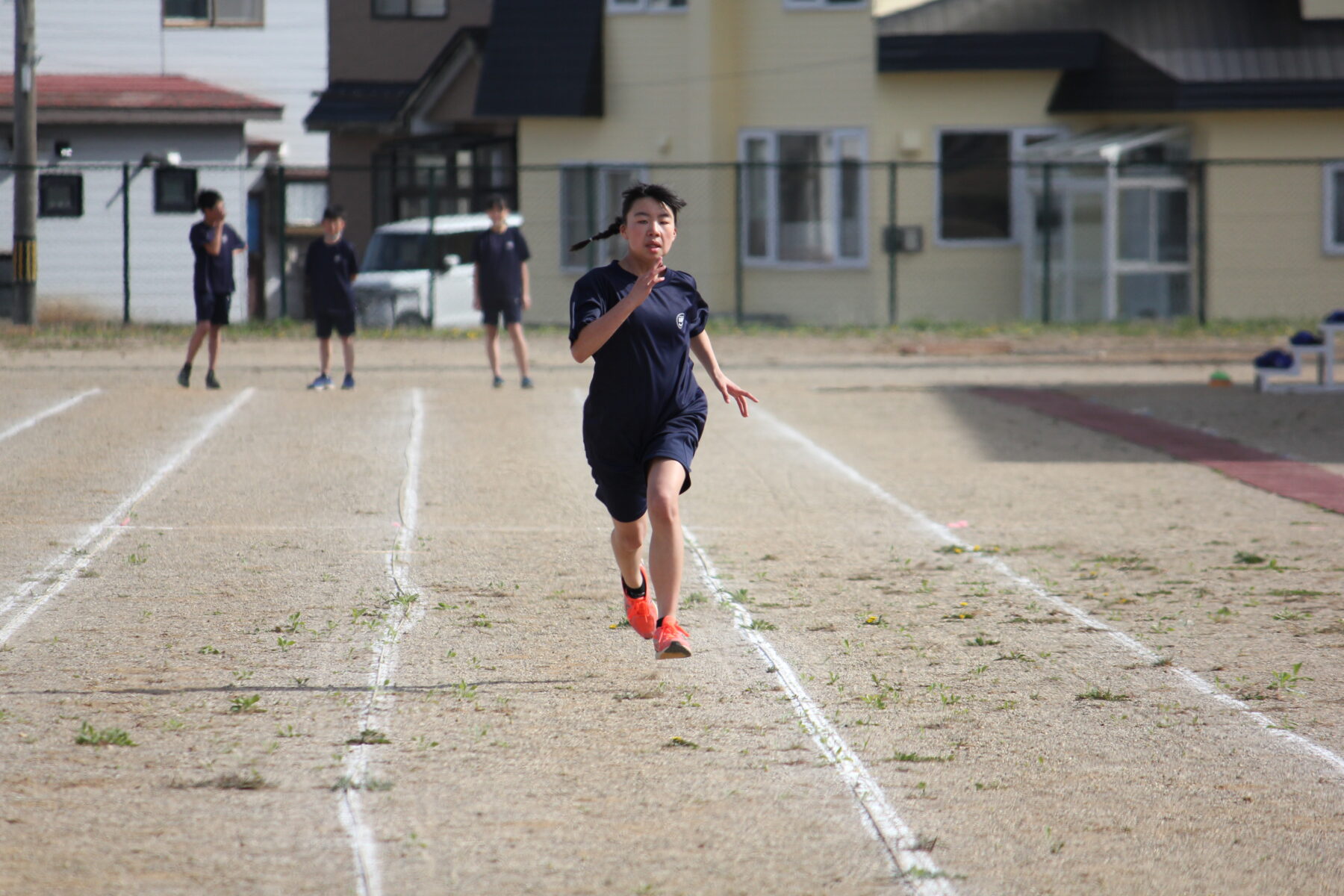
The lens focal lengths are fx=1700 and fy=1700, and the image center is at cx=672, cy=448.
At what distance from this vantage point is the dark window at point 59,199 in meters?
32.0

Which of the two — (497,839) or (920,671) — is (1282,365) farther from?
(497,839)

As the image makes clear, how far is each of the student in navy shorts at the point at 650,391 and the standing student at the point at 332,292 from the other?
447 inches

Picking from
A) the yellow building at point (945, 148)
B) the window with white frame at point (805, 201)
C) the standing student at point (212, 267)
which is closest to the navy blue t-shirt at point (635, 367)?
the standing student at point (212, 267)

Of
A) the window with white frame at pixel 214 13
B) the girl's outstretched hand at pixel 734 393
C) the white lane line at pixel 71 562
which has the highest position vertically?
the window with white frame at pixel 214 13

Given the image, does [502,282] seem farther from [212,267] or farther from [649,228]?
[649,228]

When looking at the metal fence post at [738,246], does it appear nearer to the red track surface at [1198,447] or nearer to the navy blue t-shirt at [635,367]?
the red track surface at [1198,447]

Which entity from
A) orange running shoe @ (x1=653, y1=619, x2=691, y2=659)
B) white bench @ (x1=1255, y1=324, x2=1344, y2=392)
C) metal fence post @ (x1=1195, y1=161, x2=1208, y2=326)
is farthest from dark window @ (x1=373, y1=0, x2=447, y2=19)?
orange running shoe @ (x1=653, y1=619, x2=691, y2=659)

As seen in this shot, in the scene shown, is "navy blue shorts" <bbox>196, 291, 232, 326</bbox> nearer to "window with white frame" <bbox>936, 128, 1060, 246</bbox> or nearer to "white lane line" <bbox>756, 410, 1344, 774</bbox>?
"white lane line" <bbox>756, 410, 1344, 774</bbox>

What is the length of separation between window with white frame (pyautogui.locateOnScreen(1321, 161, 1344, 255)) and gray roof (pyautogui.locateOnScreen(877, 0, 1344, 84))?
1544mm

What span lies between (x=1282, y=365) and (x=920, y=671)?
12.5 metres

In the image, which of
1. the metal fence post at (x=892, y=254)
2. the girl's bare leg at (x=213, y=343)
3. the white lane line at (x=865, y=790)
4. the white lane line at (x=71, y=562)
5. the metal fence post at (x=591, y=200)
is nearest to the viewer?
the white lane line at (x=865, y=790)

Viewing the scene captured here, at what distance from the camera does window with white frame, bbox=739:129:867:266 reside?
28156mm

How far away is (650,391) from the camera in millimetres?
6406

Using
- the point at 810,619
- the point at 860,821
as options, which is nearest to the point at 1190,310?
the point at 810,619
